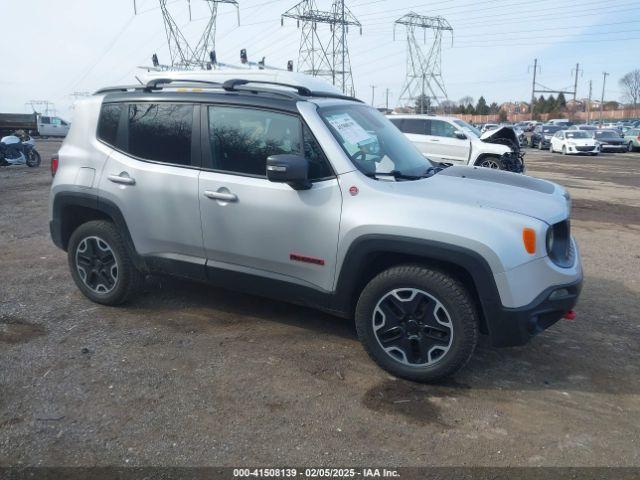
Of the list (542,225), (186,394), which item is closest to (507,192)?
(542,225)

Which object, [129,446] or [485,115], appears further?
[485,115]

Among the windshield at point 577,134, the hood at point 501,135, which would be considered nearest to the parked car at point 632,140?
the windshield at point 577,134

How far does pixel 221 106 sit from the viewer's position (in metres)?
4.24

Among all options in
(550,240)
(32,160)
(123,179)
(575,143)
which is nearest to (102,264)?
(123,179)

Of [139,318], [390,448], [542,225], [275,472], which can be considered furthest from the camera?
[139,318]

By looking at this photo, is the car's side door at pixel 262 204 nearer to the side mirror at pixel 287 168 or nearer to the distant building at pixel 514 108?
the side mirror at pixel 287 168

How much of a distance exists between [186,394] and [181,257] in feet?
4.31

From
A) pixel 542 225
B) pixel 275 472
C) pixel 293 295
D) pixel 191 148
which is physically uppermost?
pixel 191 148

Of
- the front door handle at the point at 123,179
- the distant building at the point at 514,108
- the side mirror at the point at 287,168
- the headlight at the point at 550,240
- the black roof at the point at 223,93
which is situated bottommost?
the headlight at the point at 550,240

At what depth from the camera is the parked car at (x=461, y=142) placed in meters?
14.1

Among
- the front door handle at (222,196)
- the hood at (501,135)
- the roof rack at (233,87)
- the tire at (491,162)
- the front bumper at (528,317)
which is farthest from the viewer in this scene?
the hood at (501,135)

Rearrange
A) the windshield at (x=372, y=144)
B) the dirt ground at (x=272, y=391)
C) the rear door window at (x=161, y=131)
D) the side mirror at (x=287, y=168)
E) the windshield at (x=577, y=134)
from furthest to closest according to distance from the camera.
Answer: the windshield at (x=577, y=134)
the rear door window at (x=161, y=131)
the windshield at (x=372, y=144)
the side mirror at (x=287, y=168)
the dirt ground at (x=272, y=391)

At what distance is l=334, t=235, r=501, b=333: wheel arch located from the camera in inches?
132

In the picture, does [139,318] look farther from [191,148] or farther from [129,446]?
[129,446]
